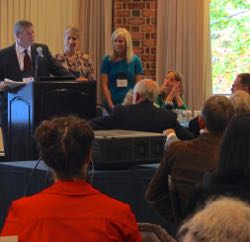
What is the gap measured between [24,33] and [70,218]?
11.8 feet

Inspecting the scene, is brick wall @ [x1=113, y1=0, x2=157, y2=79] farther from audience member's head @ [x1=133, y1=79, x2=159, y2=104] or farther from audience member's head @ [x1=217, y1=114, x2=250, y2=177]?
audience member's head @ [x1=217, y1=114, x2=250, y2=177]

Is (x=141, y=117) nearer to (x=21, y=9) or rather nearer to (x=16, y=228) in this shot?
(x=16, y=228)

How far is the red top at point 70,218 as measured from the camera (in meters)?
1.94

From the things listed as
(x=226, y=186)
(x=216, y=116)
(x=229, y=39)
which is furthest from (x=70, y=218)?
(x=229, y=39)

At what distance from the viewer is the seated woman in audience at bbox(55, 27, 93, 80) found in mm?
6223

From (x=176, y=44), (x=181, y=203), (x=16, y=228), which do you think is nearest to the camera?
(x=16, y=228)

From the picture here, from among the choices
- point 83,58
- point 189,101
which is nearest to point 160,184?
point 83,58

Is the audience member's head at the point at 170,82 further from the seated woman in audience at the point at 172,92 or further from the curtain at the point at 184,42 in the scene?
the curtain at the point at 184,42

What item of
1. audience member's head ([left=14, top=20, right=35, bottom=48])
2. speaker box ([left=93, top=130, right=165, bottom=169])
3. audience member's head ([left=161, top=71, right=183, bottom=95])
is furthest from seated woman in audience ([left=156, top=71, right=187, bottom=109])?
speaker box ([left=93, top=130, right=165, bottom=169])

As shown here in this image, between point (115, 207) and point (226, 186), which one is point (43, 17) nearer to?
point (226, 186)

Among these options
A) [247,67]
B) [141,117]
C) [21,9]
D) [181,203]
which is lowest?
[181,203]

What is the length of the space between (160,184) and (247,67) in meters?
5.10

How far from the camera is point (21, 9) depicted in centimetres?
759

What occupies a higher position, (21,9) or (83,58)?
(21,9)
